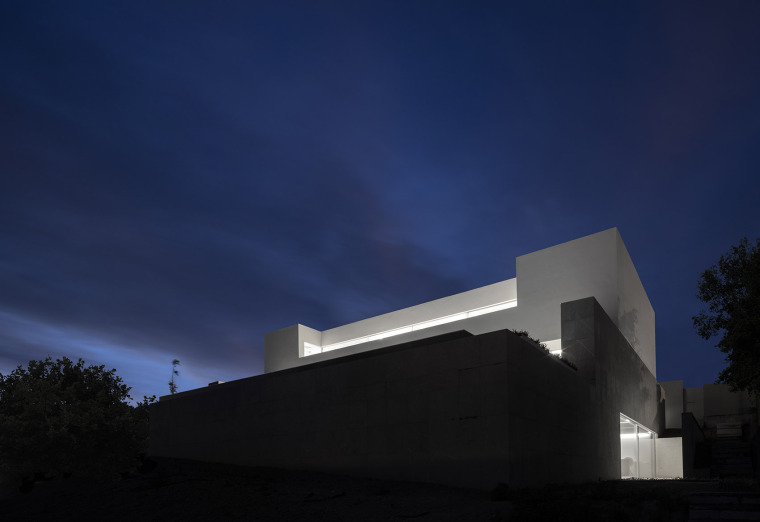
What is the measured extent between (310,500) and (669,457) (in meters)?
23.5

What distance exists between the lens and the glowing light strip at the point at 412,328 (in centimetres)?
3106

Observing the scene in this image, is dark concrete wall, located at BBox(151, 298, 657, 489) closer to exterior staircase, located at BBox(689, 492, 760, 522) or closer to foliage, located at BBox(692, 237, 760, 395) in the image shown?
foliage, located at BBox(692, 237, 760, 395)

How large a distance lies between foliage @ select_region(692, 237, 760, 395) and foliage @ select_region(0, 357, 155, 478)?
71.7 feet

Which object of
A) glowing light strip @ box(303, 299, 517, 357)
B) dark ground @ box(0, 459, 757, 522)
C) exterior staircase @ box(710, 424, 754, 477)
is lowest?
exterior staircase @ box(710, 424, 754, 477)

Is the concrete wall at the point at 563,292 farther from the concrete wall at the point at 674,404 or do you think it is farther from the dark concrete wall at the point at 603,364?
the concrete wall at the point at 674,404

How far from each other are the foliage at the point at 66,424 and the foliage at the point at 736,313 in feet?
71.7

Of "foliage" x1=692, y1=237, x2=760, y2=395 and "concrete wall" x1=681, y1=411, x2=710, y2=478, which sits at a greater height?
"foliage" x1=692, y1=237, x2=760, y2=395

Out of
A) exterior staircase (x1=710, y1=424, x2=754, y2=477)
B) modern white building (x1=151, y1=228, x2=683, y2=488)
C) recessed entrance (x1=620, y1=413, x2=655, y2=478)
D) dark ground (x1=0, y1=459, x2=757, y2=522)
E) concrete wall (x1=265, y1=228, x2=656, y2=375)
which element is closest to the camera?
dark ground (x1=0, y1=459, x2=757, y2=522)

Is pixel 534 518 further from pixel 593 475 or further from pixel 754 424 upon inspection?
pixel 754 424

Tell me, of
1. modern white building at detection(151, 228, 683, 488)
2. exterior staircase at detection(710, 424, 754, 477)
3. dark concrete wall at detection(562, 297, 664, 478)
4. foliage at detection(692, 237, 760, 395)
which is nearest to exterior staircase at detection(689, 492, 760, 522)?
modern white building at detection(151, 228, 683, 488)

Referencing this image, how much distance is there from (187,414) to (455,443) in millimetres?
12465

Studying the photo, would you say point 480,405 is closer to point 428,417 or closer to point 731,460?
point 428,417

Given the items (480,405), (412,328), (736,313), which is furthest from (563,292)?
(480,405)

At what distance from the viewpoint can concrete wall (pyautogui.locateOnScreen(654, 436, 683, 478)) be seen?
87.1 ft
